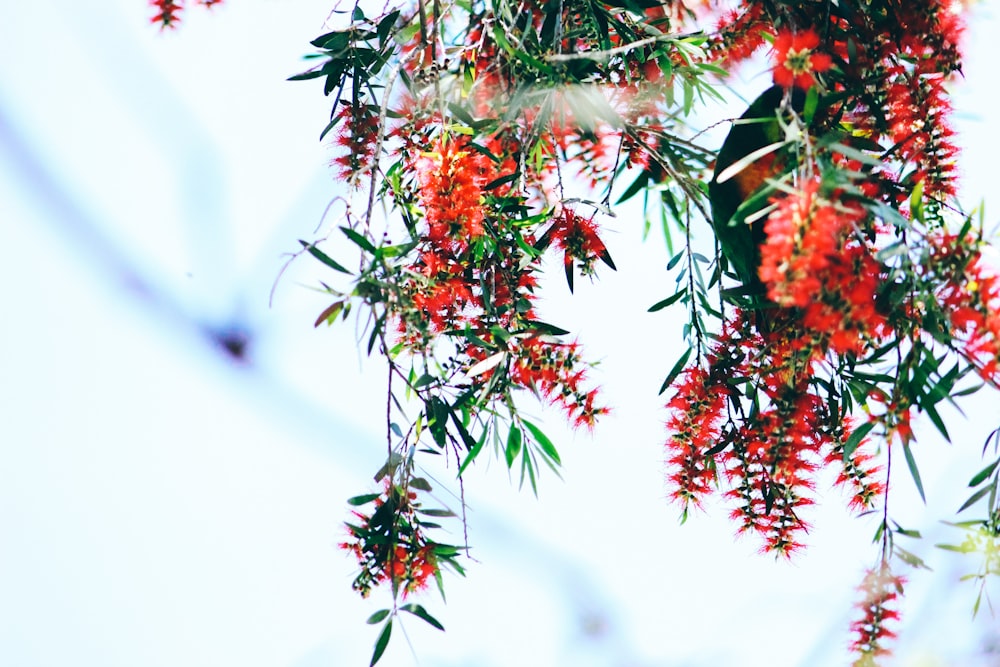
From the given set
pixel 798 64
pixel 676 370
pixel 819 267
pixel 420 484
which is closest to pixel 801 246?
pixel 819 267

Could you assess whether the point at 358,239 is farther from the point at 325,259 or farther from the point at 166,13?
the point at 166,13

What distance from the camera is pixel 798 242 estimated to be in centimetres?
94

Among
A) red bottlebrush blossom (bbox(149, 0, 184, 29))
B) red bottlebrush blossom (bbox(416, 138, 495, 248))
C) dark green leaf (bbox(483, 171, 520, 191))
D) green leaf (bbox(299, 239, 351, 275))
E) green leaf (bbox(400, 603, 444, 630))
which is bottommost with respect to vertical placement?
green leaf (bbox(400, 603, 444, 630))

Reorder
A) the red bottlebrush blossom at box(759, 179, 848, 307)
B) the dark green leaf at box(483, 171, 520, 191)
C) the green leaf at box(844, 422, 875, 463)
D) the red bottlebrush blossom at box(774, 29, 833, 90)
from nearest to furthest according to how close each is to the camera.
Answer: the red bottlebrush blossom at box(759, 179, 848, 307) → the red bottlebrush blossom at box(774, 29, 833, 90) → the green leaf at box(844, 422, 875, 463) → the dark green leaf at box(483, 171, 520, 191)

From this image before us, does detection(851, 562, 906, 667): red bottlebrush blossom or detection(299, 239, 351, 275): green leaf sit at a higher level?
detection(299, 239, 351, 275): green leaf

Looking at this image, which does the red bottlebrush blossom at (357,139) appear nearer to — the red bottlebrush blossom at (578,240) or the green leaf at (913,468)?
the red bottlebrush blossom at (578,240)

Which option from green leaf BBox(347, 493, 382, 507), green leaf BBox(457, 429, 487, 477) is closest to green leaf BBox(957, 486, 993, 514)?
green leaf BBox(457, 429, 487, 477)

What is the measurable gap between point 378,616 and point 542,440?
0.32 metres

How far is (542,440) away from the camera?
1298mm

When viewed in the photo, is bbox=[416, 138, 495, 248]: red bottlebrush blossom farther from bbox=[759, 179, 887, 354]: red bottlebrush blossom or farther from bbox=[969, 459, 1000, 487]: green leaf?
bbox=[969, 459, 1000, 487]: green leaf

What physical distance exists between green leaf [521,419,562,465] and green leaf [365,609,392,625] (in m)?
0.30

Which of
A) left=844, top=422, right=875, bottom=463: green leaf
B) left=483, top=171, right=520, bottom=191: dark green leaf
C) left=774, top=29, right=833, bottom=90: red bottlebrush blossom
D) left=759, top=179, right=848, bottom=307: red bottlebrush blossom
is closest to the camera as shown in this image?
left=759, top=179, right=848, bottom=307: red bottlebrush blossom

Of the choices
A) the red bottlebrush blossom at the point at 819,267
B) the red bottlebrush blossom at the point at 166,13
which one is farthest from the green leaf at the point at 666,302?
the red bottlebrush blossom at the point at 166,13

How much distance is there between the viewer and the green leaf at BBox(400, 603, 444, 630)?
122cm
